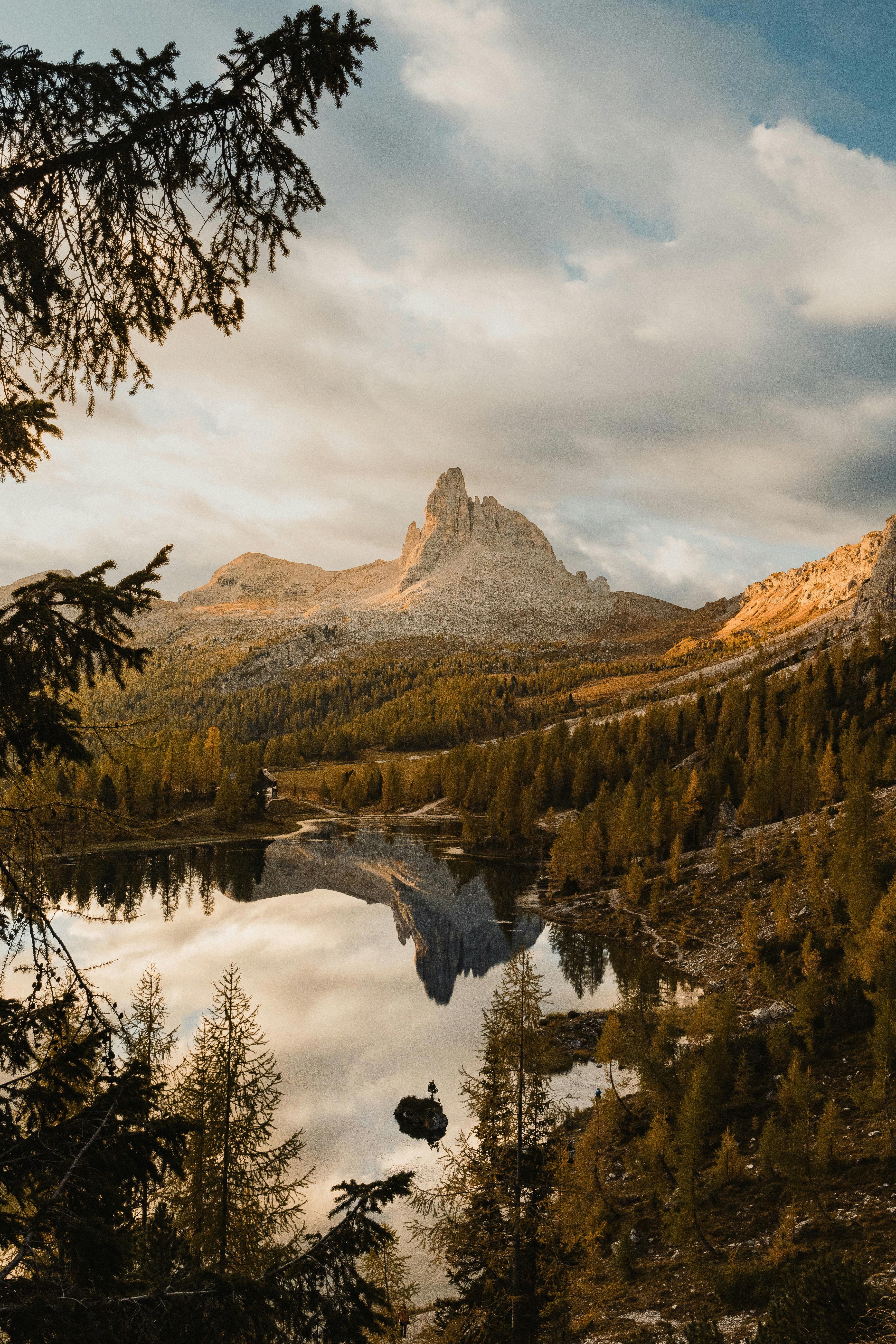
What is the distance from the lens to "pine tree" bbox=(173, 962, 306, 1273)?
45.8 ft

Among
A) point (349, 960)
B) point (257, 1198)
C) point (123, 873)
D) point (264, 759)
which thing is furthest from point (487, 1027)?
point (264, 759)

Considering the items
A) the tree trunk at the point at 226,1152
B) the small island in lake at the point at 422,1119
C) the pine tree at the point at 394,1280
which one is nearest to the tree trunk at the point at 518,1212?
the pine tree at the point at 394,1280

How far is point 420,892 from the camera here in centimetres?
6750

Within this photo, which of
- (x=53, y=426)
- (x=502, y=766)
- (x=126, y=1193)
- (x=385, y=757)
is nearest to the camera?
(x=126, y=1193)

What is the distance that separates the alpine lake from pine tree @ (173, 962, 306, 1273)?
536 centimetres

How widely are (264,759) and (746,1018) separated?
123 metres

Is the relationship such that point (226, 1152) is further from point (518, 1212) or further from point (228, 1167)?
point (518, 1212)

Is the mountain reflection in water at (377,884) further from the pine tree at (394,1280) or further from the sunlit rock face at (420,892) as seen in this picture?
the pine tree at (394,1280)

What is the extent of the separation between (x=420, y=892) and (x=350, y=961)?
62.0 feet

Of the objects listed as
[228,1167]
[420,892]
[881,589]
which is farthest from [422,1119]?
[881,589]

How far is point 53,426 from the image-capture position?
6883mm

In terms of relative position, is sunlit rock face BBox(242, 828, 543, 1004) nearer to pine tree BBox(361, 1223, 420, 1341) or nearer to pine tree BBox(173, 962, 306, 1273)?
pine tree BBox(361, 1223, 420, 1341)

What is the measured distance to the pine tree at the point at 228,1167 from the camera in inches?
550

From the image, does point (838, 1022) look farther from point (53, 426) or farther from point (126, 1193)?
point (53, 426)
